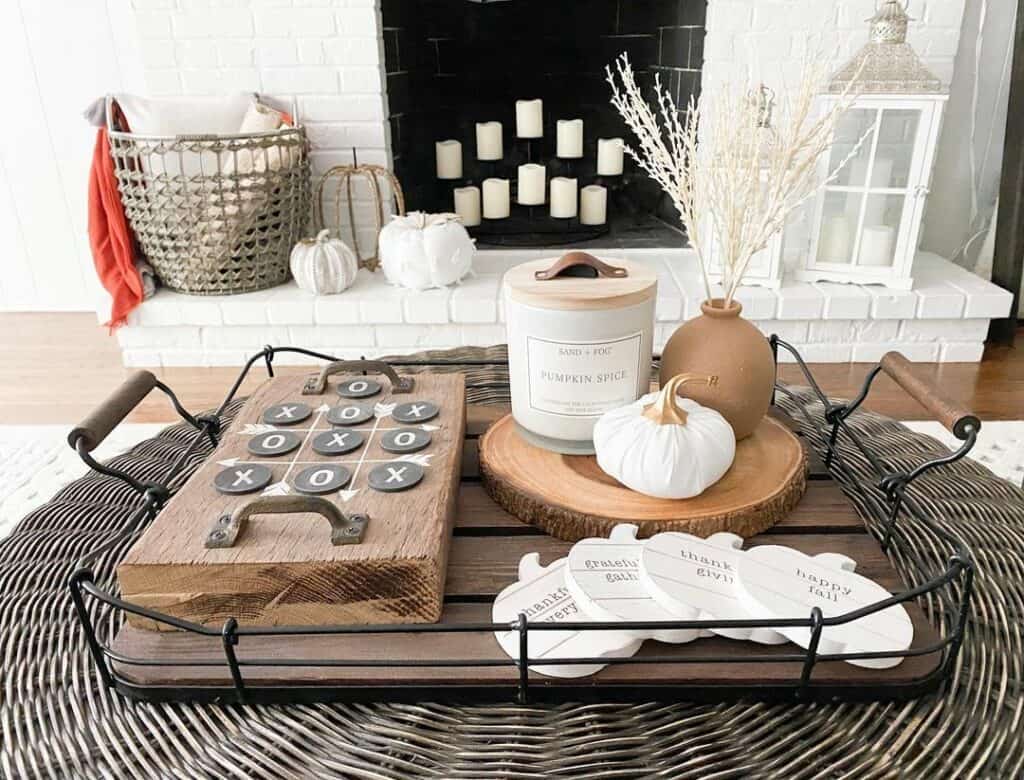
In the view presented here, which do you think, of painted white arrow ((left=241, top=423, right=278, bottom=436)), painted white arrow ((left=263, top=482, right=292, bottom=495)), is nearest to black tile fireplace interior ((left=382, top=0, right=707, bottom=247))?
painted white arrow ((left=241, top=423, right=278, bottom=436))

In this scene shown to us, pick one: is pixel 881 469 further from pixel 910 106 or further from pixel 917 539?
pixel 910 106

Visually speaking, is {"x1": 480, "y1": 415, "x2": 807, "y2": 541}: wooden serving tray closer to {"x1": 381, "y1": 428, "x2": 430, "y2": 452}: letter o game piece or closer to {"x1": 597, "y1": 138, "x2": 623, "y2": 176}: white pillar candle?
{"x1": 381, "y1": 428, "x2": 430, "y2": 452}: letter o game piece

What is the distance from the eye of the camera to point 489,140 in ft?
8.02

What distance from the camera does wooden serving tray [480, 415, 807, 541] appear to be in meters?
0.77

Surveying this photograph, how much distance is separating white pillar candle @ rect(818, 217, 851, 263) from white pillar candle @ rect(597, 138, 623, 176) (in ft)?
2.21

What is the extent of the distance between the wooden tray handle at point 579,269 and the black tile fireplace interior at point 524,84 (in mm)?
1645

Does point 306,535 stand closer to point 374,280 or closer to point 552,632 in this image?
point 552,632

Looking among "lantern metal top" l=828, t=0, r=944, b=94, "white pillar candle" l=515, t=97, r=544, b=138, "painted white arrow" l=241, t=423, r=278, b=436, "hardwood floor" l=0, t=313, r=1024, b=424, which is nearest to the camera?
"painted white arrow" l=241, t=423, r=278, b=436

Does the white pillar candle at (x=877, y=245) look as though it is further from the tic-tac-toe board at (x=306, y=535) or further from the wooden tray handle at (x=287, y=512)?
the wooden tray handle at (x=287, y=512)

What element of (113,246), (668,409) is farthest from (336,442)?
(113,246)

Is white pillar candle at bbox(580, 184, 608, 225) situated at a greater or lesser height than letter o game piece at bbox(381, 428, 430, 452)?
lesser

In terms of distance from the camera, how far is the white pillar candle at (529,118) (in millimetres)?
2393

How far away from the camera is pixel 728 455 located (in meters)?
0.78

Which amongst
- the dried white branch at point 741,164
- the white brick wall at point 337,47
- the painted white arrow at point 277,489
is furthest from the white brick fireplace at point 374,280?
the painted white arrow at point 277,489
